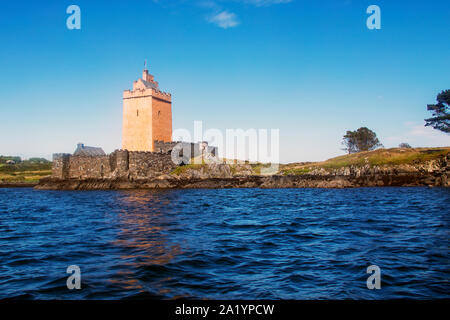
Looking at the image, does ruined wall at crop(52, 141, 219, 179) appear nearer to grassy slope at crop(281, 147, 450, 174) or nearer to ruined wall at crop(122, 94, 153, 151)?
ruined wall at crop(122, 94, 153, 151)

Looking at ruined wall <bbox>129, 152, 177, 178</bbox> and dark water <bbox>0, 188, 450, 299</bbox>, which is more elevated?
ruined wall <bbox>129, 152, 177, 178</bbox>

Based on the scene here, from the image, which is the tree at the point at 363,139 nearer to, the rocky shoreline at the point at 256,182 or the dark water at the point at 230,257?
the rocky shoreline at the point at 256,182

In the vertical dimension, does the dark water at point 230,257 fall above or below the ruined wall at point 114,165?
below

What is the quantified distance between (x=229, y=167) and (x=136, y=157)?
44.5 feet

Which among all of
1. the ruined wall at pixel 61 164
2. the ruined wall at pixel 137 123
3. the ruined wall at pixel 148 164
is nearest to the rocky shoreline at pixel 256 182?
the ruined wall at pixel 61 164

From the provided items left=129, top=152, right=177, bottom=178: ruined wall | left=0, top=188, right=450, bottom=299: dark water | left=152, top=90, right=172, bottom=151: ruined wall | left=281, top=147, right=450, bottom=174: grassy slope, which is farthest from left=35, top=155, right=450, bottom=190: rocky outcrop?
left=0, top=188, right=450, bottom=299: dark water

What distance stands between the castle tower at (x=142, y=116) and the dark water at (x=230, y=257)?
1434 inches

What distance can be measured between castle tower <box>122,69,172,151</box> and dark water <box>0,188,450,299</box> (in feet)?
120

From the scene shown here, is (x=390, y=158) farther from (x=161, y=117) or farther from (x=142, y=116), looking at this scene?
(x=142, y=116)

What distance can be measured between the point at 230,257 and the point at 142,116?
46.0 metres

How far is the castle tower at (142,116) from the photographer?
173 feet

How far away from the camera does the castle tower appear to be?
5262cm

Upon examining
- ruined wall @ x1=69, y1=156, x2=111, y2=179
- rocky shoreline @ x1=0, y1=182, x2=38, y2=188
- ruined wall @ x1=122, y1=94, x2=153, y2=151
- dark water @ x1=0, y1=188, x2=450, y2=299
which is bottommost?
rocky shoreline @ x1=0, y1=182, x2=38, y2=188
